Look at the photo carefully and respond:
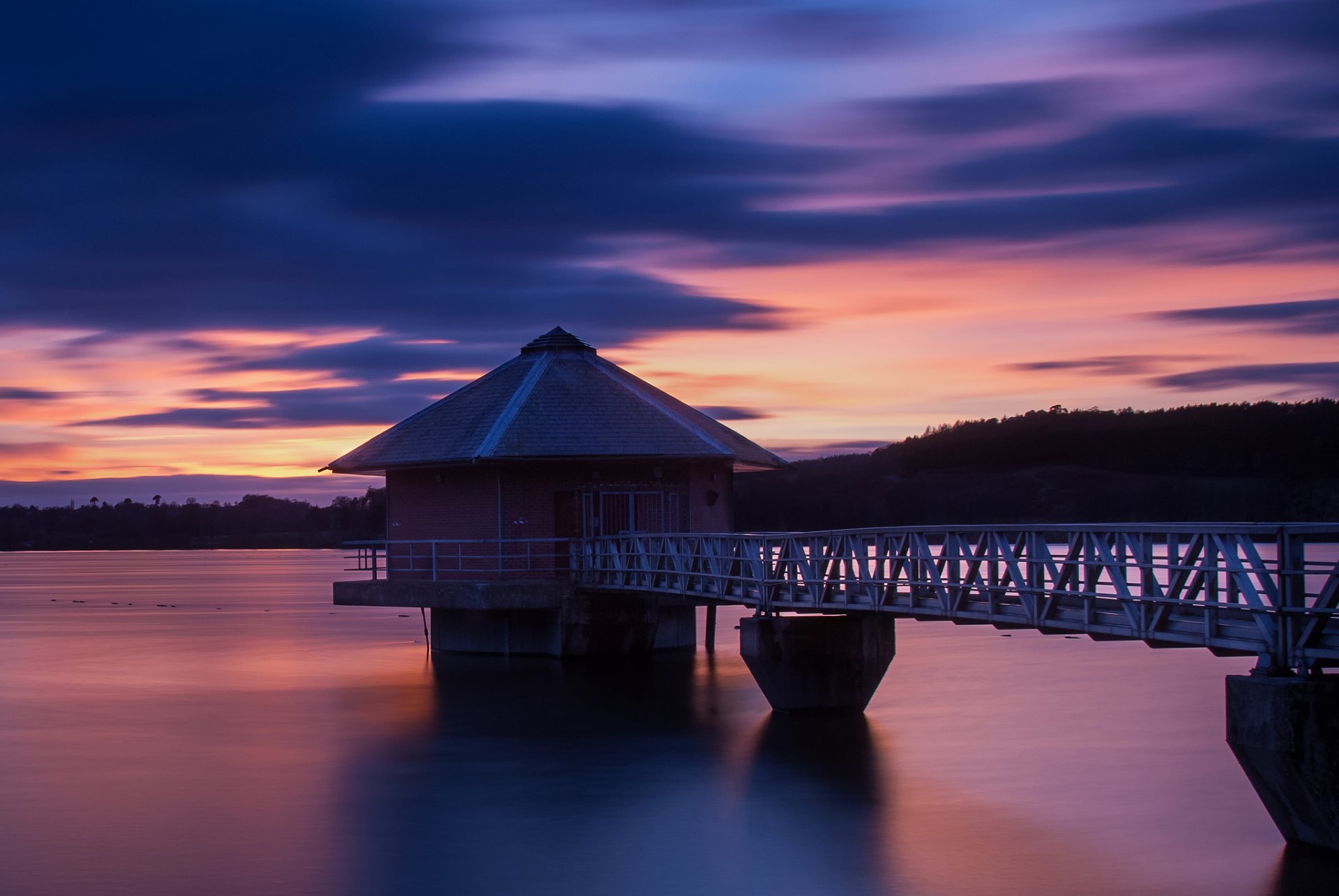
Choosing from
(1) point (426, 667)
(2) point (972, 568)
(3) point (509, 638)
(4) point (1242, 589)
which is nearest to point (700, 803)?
(2) point (972, 568)

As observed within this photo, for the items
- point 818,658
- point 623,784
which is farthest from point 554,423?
point 623,784

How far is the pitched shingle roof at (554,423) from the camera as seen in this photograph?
1149 inches

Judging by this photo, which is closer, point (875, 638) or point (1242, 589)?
point (1242, 589)

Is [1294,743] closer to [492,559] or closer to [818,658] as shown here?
[818,658]

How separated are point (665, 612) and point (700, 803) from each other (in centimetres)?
1419

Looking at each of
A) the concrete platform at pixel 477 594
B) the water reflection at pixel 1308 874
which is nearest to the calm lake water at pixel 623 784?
the water reflection at pixel 1308 874

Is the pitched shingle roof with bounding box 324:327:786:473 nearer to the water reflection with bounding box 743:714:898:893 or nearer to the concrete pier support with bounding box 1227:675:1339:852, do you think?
the water reflection with bounding box 743:714:898:893

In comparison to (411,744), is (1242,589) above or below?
above

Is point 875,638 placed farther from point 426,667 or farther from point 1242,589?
point 426,667

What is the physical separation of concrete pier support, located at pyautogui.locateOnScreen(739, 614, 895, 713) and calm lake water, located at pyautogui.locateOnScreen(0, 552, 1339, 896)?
15.6 inches

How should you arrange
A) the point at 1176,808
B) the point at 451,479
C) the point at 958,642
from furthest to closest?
the point at 958,642
the point at 451,479
the point at 1176,808

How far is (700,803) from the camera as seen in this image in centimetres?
1741

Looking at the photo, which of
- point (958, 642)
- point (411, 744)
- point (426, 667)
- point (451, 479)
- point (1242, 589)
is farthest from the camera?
point (958, 642)

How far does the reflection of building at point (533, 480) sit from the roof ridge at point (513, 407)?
37mm
